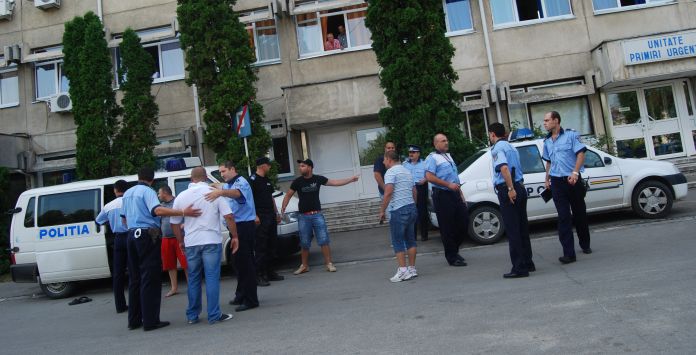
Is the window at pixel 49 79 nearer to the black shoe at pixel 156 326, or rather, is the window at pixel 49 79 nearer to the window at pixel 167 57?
the window at pixel 167 57

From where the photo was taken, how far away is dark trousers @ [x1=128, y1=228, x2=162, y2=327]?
578 centimetres

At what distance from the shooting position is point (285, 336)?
4965mm

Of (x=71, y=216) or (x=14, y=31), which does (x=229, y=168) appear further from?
(x=14, y=31)

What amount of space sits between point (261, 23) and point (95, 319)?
10.8m

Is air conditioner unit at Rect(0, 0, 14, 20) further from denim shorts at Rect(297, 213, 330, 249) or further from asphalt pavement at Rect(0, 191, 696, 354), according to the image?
denim shorts at Rect(297, 213, 330, 249)

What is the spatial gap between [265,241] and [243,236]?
1.27 metres

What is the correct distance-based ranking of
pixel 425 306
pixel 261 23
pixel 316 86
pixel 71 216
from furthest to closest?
1. pixel 261 23
2. pixel 316 86
3. pixel 71 216
4. pixel 425 306

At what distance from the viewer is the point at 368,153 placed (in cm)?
1512

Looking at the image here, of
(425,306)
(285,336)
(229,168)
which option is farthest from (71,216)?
(425,306)

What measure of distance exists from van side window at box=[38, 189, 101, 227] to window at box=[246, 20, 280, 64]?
7.85 meters

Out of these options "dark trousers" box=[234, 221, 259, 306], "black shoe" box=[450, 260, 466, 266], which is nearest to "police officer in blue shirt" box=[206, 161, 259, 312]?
"dark trousers" box=[234, 221, 259, 306]

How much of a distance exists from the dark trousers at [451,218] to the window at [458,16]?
28.8ft

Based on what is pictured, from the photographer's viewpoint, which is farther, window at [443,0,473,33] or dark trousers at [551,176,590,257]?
window at [443,0,473,33]

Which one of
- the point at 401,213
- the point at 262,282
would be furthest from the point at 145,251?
the point at 401,213
